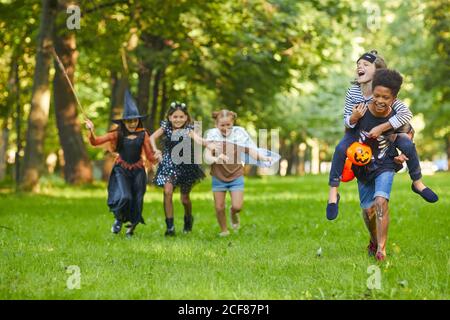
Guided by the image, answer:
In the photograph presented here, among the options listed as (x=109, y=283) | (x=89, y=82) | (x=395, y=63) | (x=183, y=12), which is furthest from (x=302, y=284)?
(x=395, y=63)

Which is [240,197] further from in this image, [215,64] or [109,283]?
[215,64]

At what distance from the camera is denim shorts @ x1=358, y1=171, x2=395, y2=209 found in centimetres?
859

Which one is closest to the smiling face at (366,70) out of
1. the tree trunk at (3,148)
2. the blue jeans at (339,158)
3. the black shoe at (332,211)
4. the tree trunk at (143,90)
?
the blue jeans at (339,158)

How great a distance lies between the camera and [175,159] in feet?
40.3

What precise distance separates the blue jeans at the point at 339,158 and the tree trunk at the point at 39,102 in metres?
13.4

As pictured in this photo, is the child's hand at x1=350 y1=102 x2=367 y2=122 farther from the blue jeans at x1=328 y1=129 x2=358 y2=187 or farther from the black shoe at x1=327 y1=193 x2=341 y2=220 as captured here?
the black shoe at x1=327 y1=193 x2=341 y2=220

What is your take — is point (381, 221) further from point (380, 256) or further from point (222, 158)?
point (222, 158)

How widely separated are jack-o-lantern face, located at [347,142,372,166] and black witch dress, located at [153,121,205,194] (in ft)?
12.8

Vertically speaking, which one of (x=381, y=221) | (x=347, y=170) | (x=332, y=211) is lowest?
(x=381, y=221)

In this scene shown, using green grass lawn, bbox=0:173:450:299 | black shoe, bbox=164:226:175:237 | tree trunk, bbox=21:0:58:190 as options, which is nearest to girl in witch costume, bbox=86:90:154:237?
green grass lawn, bbox=0:173:450:299

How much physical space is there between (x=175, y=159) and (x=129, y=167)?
72cm

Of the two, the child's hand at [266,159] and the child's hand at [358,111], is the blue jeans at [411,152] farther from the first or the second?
the child's hand at [266,159]

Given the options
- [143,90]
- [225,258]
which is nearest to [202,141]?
[225,258]
